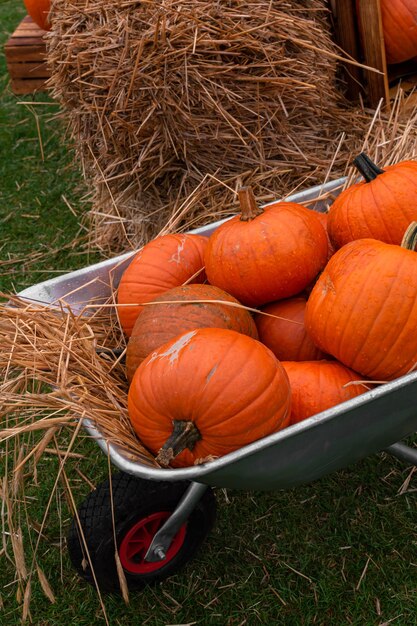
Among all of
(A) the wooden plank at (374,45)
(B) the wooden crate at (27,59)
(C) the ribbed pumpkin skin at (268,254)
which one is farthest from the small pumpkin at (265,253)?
(B) the wooden crate at (27,59)

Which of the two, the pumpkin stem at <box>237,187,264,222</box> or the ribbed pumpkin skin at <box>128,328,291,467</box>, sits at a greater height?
the pumpkin stem at <box>237,187,264,222</box>

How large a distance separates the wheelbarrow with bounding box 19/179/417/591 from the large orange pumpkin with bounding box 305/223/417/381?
4.4 inches

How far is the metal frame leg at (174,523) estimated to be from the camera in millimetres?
1859

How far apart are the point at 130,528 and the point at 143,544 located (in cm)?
14

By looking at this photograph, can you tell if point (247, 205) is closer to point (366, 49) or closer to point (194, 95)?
point (194, 95)

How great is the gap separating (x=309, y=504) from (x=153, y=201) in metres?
1.56

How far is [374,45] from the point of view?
291 cm

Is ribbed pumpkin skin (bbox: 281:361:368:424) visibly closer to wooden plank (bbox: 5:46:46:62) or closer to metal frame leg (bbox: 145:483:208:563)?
metal frame leg (bbox: 145:483:208:563)

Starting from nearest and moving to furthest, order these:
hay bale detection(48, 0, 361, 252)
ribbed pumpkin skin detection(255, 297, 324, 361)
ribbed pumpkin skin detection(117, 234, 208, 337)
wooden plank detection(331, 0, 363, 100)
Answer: ribbed pumpkin skin detection(255, 297, 324, 361)
ribbed pumpkin skin detection(117, 234, 208, 337)
hay bale detection(48, 0, 361, 252)
wooden plank detection(331, 0, 363, 100)

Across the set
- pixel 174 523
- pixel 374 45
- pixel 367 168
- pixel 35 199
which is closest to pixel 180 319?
pixel 174 523

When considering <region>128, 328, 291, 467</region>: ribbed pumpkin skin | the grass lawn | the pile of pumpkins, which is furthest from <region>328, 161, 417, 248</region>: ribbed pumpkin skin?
the grass lawn

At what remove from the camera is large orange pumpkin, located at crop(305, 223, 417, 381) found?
5.18 ft

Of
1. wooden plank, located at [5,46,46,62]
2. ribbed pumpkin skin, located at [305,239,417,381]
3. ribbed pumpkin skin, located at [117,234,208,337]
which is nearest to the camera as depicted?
ribbed pumpkin skin, located at [305,239,417,381]

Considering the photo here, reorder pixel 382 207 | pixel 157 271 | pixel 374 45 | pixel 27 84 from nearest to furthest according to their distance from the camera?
pixel 382 207 < pixel 157 271 < pixel 374 45 < pixel 27 84
